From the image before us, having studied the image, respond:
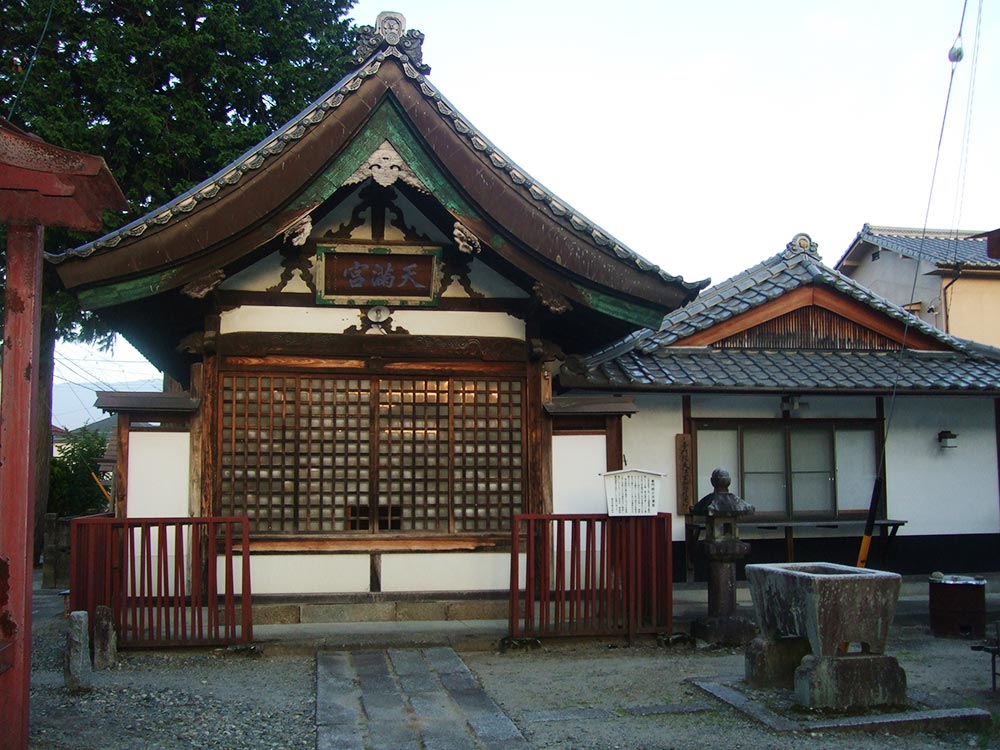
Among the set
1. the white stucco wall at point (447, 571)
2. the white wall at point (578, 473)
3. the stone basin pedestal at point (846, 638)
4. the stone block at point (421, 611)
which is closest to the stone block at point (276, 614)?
the white stucco wall at point (447, 571)

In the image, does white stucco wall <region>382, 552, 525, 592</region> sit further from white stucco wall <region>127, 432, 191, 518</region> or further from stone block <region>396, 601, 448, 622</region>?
white stucco wall <region>127, 432, 191, 518</region>

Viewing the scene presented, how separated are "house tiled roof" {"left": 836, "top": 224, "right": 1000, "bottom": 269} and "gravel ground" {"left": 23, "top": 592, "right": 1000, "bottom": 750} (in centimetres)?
1542

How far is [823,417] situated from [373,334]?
694cm

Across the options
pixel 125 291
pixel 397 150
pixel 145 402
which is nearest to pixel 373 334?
pixel 397 150

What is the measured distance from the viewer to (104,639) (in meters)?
8.42

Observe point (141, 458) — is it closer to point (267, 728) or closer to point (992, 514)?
point (267, 728)

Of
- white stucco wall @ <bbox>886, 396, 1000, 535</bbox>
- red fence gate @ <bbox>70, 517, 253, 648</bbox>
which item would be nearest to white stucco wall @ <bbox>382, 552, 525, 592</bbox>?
red fence gate @ <bbox>70, 517, 253, 648</bbox>

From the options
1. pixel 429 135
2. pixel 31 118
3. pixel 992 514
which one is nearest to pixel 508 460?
pixel 429 135

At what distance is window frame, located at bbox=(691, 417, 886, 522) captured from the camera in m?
13.2

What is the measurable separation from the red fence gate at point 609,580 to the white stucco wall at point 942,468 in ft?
19.1

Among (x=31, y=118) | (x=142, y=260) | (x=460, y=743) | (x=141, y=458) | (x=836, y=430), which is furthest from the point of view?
(x=31, y=118)

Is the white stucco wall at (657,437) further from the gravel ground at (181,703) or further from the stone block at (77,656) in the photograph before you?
the stone block at (77,656)

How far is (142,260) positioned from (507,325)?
3994 millimetres

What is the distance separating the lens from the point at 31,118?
58.2 feet
